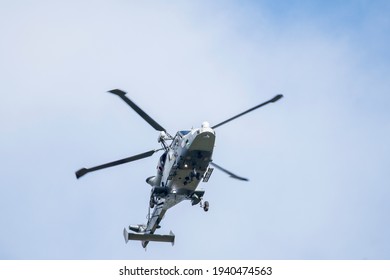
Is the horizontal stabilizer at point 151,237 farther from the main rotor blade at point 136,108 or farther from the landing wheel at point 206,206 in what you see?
the main rotor blade at point 136,108

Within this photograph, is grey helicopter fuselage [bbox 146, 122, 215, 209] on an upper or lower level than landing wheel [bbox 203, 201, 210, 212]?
upper

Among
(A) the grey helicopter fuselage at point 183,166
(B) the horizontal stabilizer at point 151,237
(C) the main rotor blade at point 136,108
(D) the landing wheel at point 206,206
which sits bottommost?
(B) the horizontal stabilizer at point 151,237

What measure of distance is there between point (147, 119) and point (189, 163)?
386 centimetres

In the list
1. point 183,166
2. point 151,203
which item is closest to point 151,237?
point 151,203

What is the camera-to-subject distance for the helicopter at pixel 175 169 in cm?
4891

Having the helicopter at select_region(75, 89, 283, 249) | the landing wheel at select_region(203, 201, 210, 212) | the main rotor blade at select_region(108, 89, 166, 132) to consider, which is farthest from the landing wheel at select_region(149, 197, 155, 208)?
the main rotor blade at select_region(108, 89, 166, 132)

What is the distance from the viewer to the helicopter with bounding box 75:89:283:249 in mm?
48906

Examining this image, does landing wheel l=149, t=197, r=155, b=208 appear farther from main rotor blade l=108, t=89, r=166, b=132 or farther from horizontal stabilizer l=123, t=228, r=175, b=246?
main rotor blade l=108, t=89, r=166, b=132

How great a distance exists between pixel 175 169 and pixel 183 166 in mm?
746

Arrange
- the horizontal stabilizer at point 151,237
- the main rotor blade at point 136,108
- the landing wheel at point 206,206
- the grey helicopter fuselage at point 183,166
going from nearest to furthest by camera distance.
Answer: the grey helicopter fuselage at point 183,166
the main rotor blade at point 136,108
the landing wheel at point 206,206
the horizontal stabilizer at point 151,237

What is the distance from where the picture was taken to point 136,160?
2018 inches

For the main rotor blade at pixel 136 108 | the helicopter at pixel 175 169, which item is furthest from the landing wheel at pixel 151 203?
the main rotor blade at pixel 136 108

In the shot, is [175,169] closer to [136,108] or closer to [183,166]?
[183,166]

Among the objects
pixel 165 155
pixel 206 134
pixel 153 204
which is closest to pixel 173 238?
pixel 153 204
